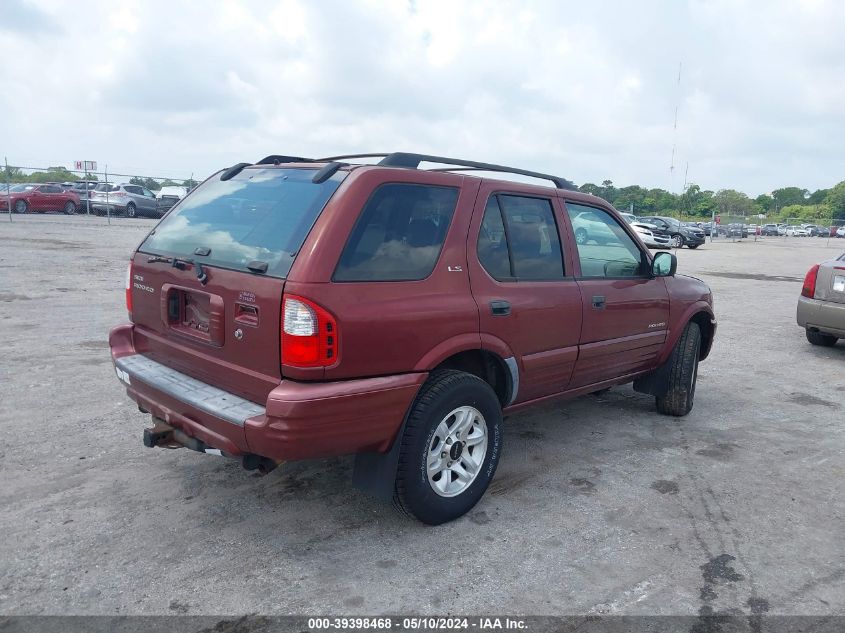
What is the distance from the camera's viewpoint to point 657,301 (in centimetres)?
490

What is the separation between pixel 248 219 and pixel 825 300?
7.21 m

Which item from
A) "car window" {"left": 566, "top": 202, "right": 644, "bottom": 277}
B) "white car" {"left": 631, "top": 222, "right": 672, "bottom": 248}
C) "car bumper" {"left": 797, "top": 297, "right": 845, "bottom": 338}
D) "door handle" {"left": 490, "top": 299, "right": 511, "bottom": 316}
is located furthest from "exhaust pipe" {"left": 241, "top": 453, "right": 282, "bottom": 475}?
"white car" {"left": 631, "top": 222, "right": 672, "bottom": 248}

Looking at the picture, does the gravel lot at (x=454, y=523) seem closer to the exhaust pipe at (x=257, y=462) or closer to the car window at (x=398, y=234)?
the exhaust pipe at (x=257, y=462)

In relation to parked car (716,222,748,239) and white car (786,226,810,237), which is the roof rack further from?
white car (786,226,810,237)

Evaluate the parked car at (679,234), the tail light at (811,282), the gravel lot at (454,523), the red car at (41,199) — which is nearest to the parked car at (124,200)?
the red car at (41,199)

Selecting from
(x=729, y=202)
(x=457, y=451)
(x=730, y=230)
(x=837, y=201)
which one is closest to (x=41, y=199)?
(x=457, y=451)

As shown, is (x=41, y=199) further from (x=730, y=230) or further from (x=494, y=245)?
(x=730, y=230)

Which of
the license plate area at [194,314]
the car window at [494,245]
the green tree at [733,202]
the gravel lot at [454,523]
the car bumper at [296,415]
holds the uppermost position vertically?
the green tree at [733,202]

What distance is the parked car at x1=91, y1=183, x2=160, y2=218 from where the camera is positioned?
27.8 metres

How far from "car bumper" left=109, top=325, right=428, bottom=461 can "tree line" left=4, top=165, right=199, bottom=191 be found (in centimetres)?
2436

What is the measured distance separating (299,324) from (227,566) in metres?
1.16

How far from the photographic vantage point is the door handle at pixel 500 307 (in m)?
3.56

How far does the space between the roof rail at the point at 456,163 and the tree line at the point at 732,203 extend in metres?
61.4

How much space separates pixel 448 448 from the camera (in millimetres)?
3449
